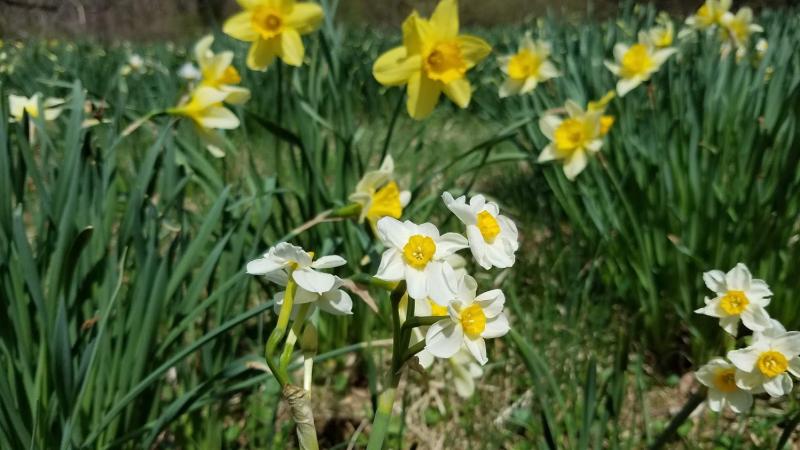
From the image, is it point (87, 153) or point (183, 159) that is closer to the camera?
point (87, 153)

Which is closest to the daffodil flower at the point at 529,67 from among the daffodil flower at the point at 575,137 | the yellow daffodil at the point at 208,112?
the daffodil flower at the point at 575,137

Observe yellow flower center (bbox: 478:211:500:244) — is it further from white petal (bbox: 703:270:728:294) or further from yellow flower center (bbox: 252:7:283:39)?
yellow flower center (bbox: 252:7:283:39)

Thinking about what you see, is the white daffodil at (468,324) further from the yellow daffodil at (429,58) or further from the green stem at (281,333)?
the yellow daffodil at (429,58)

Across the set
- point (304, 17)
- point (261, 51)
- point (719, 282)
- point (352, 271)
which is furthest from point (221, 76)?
point (719, 282)

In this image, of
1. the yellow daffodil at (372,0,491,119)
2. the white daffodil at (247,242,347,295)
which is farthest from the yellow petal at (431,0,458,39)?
the white daffodil at (247,242,347,295)

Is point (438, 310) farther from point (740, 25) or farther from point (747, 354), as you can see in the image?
point (740, 25)

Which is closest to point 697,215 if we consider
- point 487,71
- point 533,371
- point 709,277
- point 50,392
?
point 709,277

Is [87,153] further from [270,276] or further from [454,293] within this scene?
[454,293]
